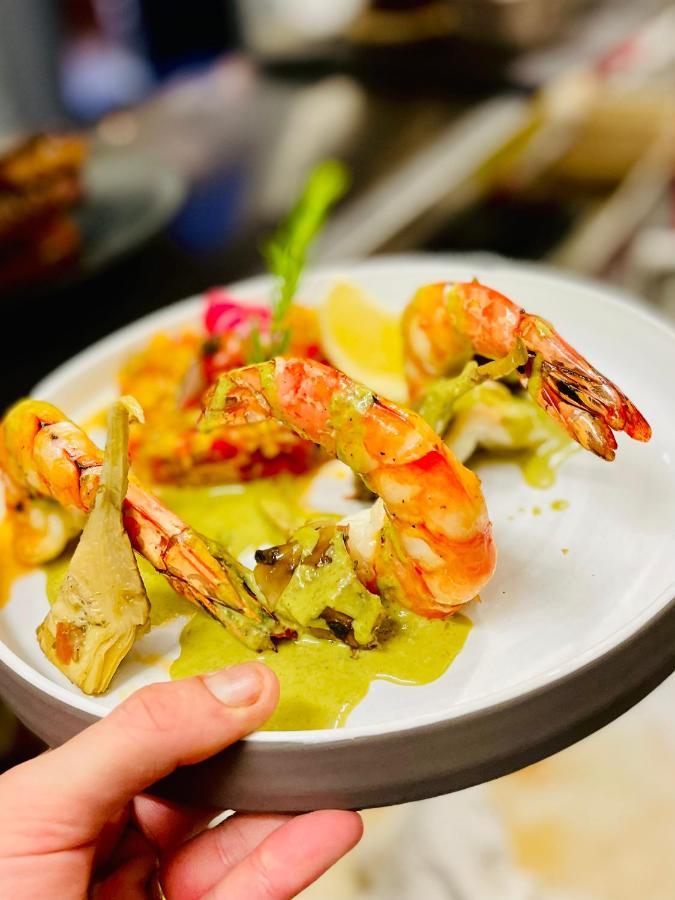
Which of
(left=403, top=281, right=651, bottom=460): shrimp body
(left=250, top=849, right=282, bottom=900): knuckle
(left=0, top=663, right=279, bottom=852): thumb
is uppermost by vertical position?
(left=403, top=281, right=651, bottom=460): shrimp body

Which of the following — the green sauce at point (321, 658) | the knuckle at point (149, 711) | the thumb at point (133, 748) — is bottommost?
the green sauce at point (321, 658)

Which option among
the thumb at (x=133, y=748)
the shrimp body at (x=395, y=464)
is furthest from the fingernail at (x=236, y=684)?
the shrimp body at (x=395, y=464)

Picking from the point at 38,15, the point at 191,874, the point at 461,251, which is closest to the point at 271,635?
the point at 191,874

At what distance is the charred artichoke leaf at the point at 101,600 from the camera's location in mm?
1198

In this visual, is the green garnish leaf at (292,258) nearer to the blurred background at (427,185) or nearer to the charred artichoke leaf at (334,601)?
the charred artichoke leaf at (334,601)

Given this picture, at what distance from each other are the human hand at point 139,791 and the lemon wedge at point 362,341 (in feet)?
2.80

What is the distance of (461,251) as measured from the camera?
3.56 meters

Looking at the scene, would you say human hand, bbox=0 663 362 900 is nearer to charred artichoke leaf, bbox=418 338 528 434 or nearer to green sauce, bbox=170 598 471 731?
green sauce, bbox=170 598 471 731

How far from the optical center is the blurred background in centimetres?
218

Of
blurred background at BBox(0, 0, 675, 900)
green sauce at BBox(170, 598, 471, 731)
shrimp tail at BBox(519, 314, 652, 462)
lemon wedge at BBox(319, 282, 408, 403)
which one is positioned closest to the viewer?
shrimp tail at BBox(519, 314, 652, 462)

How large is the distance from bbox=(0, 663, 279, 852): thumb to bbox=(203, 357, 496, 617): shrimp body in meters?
0.27

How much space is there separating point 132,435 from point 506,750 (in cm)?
101

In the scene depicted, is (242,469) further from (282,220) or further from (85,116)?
(85,116)

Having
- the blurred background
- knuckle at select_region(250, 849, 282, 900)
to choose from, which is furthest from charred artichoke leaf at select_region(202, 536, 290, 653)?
the blurred background
